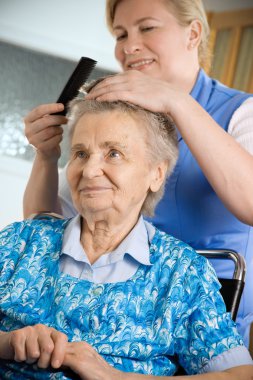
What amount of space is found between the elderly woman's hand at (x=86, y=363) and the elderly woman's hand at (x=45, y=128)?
786 millimetres

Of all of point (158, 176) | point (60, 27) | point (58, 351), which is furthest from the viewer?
point (60, 27)

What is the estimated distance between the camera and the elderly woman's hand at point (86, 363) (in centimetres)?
123

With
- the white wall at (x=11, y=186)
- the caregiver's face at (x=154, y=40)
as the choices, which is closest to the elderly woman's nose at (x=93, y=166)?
the caregiver's face at (x=154, y=40)

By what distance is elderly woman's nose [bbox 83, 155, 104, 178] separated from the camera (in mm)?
1487

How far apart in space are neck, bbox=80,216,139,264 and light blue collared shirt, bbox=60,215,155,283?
0.03 m

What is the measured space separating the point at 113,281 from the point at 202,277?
20cm

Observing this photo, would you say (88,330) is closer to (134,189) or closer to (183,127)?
Answer: (134,189)

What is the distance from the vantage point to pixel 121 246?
151cm

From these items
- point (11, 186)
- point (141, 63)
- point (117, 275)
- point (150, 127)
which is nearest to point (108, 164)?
point (150, 127)

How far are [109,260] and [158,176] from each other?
0.25 m

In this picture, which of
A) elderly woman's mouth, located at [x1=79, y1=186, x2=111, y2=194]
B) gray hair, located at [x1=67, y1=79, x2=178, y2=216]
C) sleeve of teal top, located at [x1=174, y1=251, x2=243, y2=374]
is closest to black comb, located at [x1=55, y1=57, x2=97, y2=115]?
gray hair, located at [x1=67, y1=79, x2=178, y2=216]

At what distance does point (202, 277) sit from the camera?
57.7 inches

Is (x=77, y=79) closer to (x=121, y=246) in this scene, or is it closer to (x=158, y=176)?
(x=158, y=176)


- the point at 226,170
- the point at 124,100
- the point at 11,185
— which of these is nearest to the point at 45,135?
the point at 124,100
